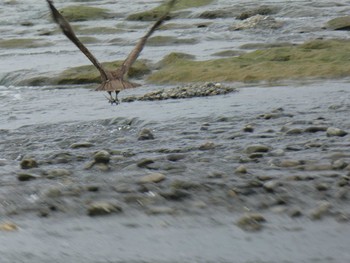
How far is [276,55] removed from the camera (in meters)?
18.2

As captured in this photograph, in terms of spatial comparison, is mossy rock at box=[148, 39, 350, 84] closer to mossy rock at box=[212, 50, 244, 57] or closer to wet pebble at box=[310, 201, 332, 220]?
mossy rock at box=[212, 50, 244, 57]

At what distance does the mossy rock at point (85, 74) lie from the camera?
18.5m

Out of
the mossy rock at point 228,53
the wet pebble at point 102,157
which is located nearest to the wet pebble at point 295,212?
the wet pebble at point 102,157

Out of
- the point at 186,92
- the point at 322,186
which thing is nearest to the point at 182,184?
the point at 322,186

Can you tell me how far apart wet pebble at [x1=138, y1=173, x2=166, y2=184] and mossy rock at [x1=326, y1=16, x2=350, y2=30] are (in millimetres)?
15122

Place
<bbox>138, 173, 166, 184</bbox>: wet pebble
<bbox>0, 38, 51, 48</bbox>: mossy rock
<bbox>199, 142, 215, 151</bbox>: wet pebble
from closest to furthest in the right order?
<bbox>138, 173, 166, 184</bbox>: wet pebble < <bbox>199, 142, 215, 151</bbox>: wet pebble < <bbox>0, 38, 51, 48</bbox>: mossy rock

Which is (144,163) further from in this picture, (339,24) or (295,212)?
(339,24)

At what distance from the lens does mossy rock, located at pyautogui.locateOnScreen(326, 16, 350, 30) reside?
76.9 ft

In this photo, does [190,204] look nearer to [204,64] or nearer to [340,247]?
[340,247]

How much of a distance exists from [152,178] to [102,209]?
969 mm

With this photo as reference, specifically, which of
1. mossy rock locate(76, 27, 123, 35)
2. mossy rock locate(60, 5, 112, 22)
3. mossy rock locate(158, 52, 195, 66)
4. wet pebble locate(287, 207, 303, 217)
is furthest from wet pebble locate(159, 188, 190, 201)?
mossy rock locate(60, 5, 112, 22)

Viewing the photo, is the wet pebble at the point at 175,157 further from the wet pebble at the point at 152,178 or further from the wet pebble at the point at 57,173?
the wet pebble at the point at 57,173

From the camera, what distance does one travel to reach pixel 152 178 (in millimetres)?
8992

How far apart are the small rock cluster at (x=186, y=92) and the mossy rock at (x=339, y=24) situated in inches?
350
